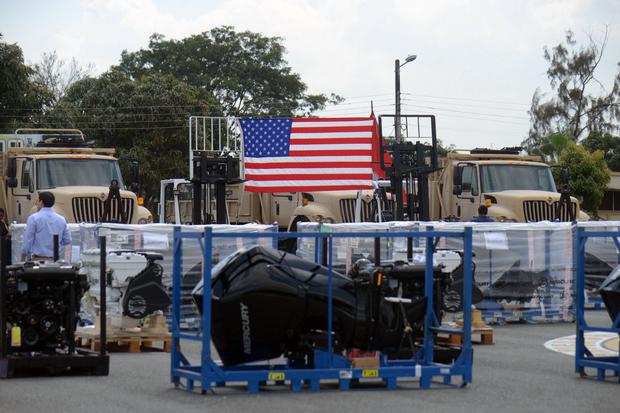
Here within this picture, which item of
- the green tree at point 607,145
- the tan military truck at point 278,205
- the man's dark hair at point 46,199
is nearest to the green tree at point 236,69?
the green tree at point 607,145

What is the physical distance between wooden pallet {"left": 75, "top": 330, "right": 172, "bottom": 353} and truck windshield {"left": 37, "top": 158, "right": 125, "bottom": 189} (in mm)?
11315

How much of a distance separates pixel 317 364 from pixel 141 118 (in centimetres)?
4513

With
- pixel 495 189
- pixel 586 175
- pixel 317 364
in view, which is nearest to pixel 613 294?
pixel 317 364

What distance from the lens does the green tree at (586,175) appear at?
60562 mm

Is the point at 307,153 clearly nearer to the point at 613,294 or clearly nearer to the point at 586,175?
the point at 613,294

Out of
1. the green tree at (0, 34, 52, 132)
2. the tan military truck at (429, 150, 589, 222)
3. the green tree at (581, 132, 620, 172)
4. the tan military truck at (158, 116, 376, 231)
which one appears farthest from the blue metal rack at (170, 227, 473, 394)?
the green tree at (581, 132, 620, 172)

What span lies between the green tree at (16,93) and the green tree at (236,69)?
66.3ft

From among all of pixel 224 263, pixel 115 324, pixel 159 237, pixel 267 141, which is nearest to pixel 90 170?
pixel 267 141

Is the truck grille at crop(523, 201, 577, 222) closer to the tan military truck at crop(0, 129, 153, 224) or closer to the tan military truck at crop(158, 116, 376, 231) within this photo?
the tan military truck at crop(158, 116, 376, 231)

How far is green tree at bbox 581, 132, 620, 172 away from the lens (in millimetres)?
77375

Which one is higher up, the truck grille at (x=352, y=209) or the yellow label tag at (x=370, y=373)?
the truck grille at (x=352, y=209)

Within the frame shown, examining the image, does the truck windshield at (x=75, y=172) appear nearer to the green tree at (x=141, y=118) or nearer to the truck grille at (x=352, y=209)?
the truck grille at (x=352, y=209)

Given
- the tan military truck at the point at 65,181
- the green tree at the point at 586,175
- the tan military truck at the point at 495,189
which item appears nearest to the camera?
the tan military truck at the point at 65,181

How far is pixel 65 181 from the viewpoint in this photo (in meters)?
27.5
